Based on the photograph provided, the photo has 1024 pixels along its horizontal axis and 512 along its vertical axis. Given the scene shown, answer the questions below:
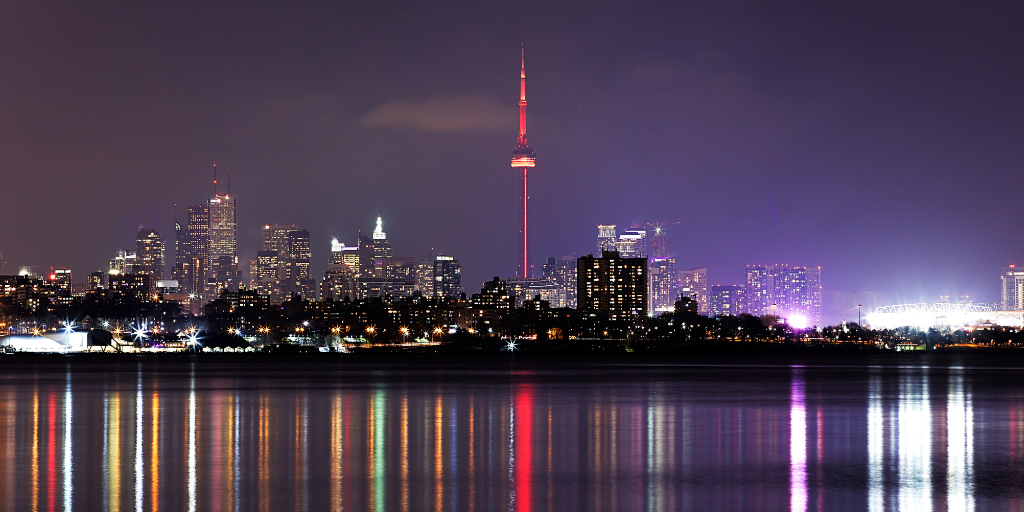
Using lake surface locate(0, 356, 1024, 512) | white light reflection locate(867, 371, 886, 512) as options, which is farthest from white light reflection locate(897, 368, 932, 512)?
white light reflection locate(867, 371, 886, 512)

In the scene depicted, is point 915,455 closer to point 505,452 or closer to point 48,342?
point 505,452

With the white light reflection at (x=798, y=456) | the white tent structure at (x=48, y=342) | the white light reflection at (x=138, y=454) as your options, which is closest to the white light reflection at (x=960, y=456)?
the white light reflection at (x=798, y=456)

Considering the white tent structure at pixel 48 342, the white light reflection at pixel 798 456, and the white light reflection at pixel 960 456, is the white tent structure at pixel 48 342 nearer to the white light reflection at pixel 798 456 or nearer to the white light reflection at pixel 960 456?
the white light reflection at pixel 798 456

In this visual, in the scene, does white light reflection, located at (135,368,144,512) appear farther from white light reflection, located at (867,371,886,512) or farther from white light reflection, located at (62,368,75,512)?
white light reflection, located at (867,371,886,512)

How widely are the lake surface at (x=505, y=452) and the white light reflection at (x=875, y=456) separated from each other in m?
0.07

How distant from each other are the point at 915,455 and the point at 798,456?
3147mm

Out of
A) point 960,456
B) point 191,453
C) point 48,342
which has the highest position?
point 191,453

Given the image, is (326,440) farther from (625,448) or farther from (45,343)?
(45,343)

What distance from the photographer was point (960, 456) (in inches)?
1205

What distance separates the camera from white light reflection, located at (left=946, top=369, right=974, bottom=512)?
75.4ft

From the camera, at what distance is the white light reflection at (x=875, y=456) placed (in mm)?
22781

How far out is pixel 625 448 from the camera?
105ft

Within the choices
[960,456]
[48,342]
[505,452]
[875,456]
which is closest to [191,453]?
[505,452]

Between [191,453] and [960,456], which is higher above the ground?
[191,453]
